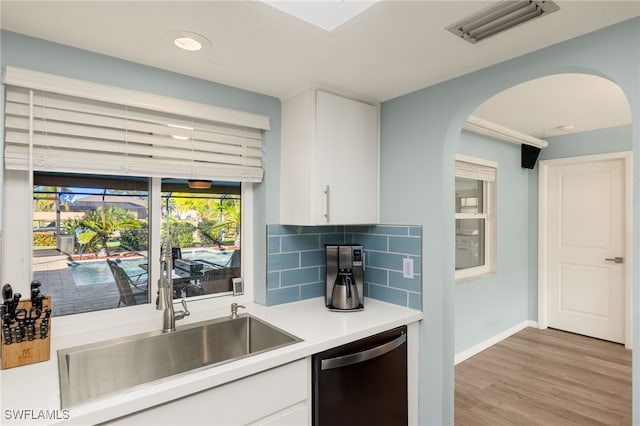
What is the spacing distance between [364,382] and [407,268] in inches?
27.1

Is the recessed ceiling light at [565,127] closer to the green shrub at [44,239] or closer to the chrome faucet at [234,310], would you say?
the chrome faucet at [234,310]

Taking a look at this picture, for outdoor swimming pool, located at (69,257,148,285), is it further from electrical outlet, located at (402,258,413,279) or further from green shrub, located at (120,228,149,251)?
electrical outlet, located at (402,258,413,279)

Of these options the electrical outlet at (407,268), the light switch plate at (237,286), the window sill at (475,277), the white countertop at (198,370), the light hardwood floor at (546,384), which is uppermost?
the electrical outlet at (407,268)

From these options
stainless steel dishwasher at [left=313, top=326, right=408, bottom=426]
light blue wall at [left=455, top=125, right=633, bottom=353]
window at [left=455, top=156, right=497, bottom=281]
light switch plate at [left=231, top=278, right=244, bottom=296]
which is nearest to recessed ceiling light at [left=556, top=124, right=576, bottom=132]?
light blue wall at [left=455, top=125, right=633, bottom=353]

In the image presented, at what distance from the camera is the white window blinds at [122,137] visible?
4.70 feet

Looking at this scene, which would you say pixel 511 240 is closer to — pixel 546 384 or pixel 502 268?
pixel 502 268

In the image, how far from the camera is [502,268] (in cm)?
388

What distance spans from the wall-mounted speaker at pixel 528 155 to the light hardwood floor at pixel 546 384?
193cm

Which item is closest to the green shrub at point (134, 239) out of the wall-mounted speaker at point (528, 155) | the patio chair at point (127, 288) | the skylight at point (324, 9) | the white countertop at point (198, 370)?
the patio chair at point (127, 288)

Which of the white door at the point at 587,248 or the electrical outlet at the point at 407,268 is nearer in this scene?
the electrical outlet at the point at 407,268

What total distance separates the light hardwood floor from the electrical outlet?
3.73 feet

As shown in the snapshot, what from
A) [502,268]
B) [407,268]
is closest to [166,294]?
[407,268]

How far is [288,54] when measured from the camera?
1.57 m

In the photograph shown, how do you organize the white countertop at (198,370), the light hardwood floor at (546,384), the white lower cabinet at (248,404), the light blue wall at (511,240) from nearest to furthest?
the white countertop at (198,370)
the white lower cabinet at (248,404)
the light hardwood floor at (546,384)
the light blue wall at (511,240)
